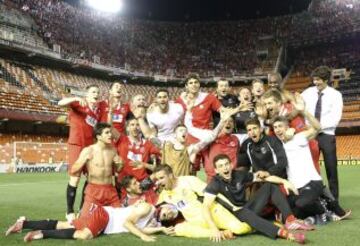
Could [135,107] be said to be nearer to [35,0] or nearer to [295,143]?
[295,143]

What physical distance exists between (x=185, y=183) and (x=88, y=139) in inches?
68.8

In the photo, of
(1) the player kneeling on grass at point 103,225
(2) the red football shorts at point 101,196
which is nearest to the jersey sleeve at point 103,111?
(2) the red football shorts at point 101,196

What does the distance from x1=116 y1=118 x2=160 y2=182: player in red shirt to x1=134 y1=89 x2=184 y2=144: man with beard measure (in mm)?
246

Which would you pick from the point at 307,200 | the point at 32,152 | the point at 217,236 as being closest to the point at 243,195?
the point at 307,200

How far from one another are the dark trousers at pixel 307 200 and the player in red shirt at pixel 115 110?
116 inches

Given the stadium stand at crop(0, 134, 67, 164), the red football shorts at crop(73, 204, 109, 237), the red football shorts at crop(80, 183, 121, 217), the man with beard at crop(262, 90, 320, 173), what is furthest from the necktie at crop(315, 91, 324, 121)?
the stadium stand at crop(0, 134, 67, 164)

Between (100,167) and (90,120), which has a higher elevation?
(90,120)

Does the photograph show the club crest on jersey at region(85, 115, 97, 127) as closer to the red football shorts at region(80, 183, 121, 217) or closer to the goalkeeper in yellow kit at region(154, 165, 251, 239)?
the red football shorts at region(80, 183, 121, 217)

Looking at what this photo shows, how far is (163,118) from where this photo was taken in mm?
6969

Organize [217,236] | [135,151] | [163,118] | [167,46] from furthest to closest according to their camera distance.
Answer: [167,46]
[163,118]
[135,151]
[217,236]

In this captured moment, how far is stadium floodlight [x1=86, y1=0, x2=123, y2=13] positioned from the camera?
39094 millimetres

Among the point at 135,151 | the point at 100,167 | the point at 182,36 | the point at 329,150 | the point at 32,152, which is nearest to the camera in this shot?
the point at 100,167

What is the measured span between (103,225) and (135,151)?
158cm

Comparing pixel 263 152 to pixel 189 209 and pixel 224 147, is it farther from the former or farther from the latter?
pixel 189 209
